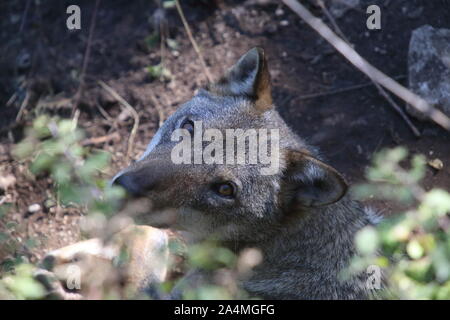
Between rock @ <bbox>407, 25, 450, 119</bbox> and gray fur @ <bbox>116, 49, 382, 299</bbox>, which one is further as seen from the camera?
rock @ <bbox>407, 25, 450, 119</bbox>

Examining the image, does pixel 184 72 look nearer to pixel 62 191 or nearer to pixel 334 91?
pixel 334 91

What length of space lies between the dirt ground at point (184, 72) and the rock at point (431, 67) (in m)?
0.30

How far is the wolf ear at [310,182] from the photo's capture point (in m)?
3.56

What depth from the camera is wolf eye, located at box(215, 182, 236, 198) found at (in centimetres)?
390

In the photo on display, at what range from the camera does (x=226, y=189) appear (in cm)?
391

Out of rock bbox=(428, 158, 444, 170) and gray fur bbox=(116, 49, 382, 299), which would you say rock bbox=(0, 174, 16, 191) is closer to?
gray fur bbox=(116, 49, 382, 299)

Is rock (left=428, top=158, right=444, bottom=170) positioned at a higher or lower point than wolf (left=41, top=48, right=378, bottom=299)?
lower

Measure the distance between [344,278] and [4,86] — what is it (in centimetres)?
537

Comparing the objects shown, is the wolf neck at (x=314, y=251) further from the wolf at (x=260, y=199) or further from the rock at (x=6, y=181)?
the rock at (x=6, y=181)

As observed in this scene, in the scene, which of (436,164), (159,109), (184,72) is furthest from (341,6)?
(159,109)

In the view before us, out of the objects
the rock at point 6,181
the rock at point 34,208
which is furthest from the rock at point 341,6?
the rock at point 6,181

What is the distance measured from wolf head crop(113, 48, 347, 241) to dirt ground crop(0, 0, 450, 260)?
6.22 ft

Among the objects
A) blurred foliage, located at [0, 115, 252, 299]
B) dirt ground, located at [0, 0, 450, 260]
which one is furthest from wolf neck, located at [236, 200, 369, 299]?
dirt ground, located at [0, 0, 450, 260]
